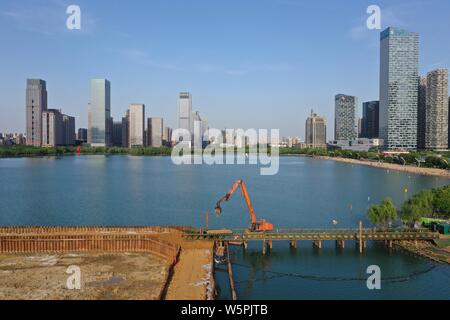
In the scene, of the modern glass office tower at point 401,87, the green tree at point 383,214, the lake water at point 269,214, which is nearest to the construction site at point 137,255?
the lake water at point 269,214

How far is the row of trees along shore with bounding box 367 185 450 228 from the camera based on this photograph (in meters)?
40.8

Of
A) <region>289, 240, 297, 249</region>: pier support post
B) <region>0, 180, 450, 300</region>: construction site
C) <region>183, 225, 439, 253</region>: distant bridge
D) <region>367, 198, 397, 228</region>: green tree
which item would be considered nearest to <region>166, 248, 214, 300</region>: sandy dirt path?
<region>0, 180, 450, 300</region>: construction site

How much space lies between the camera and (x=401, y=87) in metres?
197

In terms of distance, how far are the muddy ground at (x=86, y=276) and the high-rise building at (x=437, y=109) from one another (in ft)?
626

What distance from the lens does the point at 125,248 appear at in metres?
33.2

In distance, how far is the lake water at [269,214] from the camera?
95.7 ft

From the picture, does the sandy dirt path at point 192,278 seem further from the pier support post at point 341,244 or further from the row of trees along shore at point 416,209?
the row of trees along shore at point 416,209

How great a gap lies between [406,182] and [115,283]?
262 ft

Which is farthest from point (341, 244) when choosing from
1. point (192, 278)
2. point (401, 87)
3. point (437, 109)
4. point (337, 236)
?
point (401, 87)

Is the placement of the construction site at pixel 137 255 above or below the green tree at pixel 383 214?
below

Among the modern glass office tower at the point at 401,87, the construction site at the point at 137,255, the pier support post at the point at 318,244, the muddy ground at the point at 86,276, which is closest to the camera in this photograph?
the muddy ground at the point at 86,276

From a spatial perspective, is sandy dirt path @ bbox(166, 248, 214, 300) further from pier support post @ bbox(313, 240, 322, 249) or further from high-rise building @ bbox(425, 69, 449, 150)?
high-rise building @ bbox(425, 69, 449, 150)
